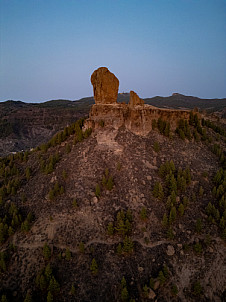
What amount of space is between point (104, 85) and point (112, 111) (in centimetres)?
419

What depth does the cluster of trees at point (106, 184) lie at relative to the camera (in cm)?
2200

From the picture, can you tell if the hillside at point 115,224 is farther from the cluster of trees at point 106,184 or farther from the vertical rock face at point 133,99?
the vertical rock face at point 133,99

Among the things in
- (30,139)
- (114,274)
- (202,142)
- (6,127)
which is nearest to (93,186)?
(114,274)

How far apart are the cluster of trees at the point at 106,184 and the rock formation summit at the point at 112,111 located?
26.3 ft

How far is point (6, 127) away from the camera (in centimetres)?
9225

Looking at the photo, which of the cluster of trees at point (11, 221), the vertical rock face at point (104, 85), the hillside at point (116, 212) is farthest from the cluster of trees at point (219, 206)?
the cluster of trees at point (11, 221)

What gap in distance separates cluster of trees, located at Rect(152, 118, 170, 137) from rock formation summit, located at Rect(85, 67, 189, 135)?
0.66m

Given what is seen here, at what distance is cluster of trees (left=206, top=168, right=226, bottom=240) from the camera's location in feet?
64.5

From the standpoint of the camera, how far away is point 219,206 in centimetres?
2173

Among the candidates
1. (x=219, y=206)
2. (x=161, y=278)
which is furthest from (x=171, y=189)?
(x=161, y=278)

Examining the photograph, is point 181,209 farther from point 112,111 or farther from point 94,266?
point 112,111

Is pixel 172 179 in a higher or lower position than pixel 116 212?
higher

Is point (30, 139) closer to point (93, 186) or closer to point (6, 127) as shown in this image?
point (6, 127)

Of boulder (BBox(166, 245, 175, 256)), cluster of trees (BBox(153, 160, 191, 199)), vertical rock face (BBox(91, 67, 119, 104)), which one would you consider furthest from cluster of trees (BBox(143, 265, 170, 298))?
vertical rock face (BBox(91, 67, 119, 104))
